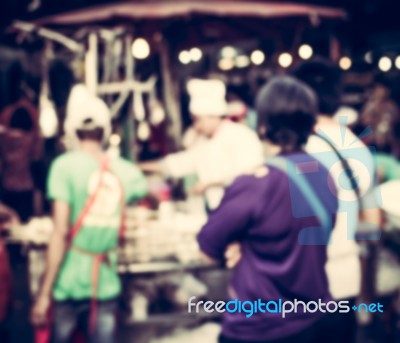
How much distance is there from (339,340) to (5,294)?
6.46 feet

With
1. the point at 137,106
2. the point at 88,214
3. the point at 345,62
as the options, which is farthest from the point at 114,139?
the point at 345,62

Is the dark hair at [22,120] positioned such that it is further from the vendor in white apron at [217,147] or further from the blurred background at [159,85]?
the vendor in white apron at [217,147]

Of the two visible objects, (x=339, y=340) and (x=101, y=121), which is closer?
(x=339, y=340)

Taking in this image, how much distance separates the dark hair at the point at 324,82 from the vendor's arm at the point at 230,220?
30.0 inches

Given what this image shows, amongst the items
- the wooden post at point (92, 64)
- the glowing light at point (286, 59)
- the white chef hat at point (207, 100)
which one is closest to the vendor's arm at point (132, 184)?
the white chef hat at point (207, 100)

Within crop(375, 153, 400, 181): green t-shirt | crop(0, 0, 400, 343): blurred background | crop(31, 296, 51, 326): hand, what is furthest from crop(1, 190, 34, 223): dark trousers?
crop(375, 153, 400, 181): green t-shirt

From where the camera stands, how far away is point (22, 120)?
615cm

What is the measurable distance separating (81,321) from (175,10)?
2353mm

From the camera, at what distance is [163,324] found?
15.5ft

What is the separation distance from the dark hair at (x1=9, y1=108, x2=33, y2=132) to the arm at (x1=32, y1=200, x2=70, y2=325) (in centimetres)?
309

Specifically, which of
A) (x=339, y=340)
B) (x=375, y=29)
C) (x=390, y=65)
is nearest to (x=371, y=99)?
(x=390, y=65)

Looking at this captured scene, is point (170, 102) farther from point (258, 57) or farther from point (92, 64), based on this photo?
point (258, 57)

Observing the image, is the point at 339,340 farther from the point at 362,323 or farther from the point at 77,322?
the point at 362,323

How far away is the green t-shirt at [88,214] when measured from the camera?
10.6 feet
